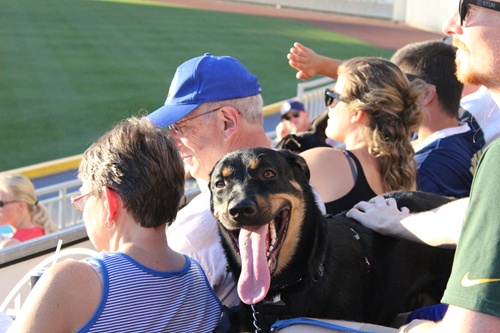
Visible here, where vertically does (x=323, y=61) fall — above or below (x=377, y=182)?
above

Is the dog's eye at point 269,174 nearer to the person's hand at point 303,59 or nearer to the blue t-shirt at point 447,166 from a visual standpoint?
the blue t-shirt at point 447,166

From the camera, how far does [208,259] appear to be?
3.19 meters

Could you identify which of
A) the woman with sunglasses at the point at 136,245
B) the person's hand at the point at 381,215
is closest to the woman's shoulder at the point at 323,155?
the person's hand at the point at 381,215

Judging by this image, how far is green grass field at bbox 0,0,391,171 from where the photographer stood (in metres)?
20.7

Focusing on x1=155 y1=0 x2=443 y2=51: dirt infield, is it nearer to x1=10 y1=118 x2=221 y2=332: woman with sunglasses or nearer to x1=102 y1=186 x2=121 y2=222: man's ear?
x1=10 y1=118 x2=221 y2=332: woman with sunglasses

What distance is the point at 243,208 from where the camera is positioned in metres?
2.66

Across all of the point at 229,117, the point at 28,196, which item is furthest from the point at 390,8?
the point at 229,117

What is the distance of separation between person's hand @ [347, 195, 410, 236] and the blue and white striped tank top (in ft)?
2.18

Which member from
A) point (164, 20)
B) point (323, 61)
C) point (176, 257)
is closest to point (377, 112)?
point (323, 61)

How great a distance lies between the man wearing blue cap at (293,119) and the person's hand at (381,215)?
7308mm

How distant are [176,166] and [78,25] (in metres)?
31.7

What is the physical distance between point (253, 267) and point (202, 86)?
1.19m

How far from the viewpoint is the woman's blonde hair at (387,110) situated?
403 centimetres

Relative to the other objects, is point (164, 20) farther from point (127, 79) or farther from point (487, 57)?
point (487, 57)
